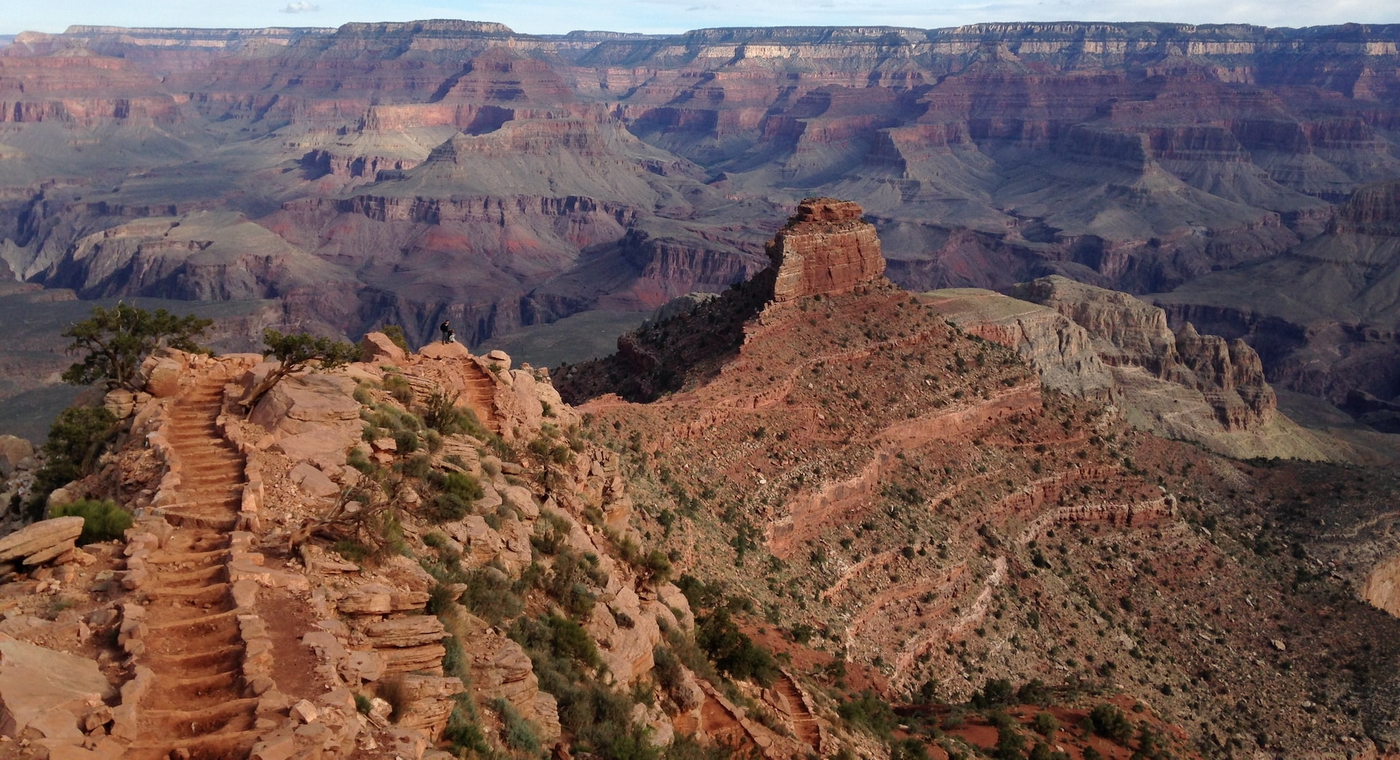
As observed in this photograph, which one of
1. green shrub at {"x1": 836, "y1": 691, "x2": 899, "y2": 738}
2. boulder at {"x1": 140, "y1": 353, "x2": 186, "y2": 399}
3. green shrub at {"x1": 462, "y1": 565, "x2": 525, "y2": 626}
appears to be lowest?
green shrub at {"x1": 836, "y1": 691, "x2": 899, "y2": 738}

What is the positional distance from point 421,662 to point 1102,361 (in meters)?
105

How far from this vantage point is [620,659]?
70.1 feet

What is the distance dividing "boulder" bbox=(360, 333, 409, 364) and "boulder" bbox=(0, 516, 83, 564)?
44.8ft

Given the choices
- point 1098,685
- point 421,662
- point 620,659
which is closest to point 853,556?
point 1098,685

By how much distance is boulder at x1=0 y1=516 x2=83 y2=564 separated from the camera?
17312 mm

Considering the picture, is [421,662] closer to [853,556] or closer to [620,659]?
[620,659]

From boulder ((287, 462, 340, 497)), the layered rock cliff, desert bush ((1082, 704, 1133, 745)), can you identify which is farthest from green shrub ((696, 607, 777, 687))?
the layered rock cliff

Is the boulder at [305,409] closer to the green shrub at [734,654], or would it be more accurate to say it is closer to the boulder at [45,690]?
the green shrub at [734,654]

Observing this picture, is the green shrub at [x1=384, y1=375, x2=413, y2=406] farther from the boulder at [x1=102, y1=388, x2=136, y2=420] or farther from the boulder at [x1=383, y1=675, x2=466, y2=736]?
the boulder at [x1=383, y1=675, x2=466, y2=736]

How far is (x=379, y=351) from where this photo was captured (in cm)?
3186

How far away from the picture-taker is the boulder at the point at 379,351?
31.5 metres

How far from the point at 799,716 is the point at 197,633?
47.3ft

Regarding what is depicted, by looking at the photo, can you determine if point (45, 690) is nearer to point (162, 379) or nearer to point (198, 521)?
point (198, 521)

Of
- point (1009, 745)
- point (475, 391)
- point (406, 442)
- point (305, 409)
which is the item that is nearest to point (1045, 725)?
point (1009, 745)
